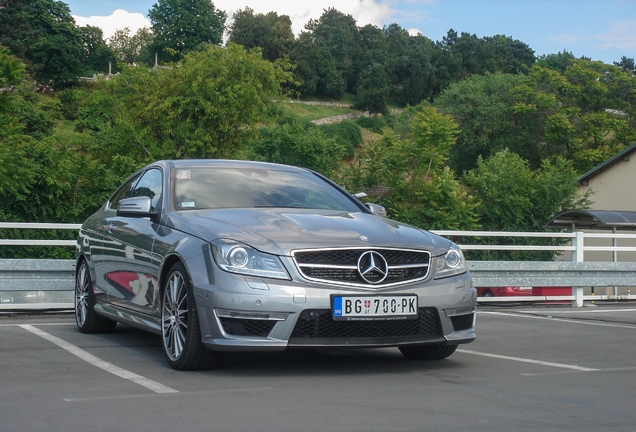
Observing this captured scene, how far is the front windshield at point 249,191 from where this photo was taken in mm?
6996

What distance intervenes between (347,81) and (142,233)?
139 metres

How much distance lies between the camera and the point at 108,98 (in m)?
52.0

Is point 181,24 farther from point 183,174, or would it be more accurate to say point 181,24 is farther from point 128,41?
point 183,174

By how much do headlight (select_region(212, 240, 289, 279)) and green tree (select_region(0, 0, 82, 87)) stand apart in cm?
10324

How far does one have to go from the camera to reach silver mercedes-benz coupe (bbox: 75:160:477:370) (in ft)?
18.9

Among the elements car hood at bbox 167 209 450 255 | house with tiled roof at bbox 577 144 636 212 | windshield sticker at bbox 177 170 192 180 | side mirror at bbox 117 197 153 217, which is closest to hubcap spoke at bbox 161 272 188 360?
car hood at bbox 167 209 450 255

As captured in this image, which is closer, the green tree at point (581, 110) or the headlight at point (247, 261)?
the headlight at point (247, 261)

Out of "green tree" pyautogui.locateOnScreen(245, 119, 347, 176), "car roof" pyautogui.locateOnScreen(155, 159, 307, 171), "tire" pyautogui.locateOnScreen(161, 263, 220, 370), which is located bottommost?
"tire" pyautogui.locateOnScreen(161, 263, 220, 370)

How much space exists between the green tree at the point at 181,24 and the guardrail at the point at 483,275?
11825 cm

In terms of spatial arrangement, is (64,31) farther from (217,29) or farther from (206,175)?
(206,175)

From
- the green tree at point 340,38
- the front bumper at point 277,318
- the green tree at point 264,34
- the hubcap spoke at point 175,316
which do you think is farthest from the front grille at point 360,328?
the green tree at point 264,34

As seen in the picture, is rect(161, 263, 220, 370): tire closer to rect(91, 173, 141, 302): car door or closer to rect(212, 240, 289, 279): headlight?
rect(212, 240, 289, 279): headlight

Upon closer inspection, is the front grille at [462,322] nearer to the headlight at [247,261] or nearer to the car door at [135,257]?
the headlight at [247,261]

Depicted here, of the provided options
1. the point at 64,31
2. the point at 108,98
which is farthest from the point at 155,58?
the point at 108,98
